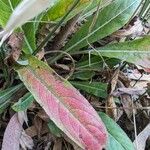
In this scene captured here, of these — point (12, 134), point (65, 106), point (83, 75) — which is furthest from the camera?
point (83, 75)

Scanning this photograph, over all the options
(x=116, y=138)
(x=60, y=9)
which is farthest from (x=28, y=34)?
(x=116, y=138)

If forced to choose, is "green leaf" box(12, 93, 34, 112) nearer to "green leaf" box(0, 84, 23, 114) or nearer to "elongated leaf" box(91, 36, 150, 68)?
"green leaf" box(0, 84, 23, 114)

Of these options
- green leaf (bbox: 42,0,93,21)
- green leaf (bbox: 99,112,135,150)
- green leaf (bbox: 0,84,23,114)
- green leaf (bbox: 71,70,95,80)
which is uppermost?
green leaf (bbox: 42,0,93,21)

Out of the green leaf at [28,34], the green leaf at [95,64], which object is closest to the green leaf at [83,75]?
the green leaf at [95,64]

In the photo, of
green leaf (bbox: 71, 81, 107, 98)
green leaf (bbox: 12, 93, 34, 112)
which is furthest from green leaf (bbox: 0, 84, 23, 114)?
green leaf (bbox: 71, 81, 107, 98)

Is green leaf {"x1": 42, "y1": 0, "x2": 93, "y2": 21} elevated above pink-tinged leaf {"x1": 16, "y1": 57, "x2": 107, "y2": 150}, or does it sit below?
above

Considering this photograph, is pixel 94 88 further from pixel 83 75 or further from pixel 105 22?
pixel 105 22

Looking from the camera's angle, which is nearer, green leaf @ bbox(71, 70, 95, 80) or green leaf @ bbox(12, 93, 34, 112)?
green leaf @ bbox(12, 93, 34, 112)
